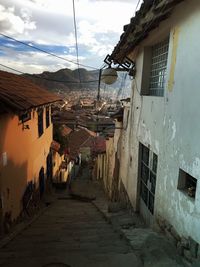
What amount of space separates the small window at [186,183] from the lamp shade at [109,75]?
18.6 feet

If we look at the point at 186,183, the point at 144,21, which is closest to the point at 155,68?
the point at 144,21

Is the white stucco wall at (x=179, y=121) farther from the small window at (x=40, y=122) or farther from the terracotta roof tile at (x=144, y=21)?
the small window at (x=40, y=122)

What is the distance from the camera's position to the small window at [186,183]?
19.8 ft

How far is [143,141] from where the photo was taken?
9688 millimetres

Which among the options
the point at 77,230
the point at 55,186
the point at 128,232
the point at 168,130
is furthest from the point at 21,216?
the point at 55,186

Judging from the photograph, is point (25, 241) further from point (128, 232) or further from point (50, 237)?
point (128, 232)

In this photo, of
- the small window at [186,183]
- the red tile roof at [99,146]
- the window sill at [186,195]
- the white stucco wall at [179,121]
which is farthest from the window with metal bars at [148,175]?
the red tile roof at [99,146]

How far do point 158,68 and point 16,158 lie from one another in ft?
17.6

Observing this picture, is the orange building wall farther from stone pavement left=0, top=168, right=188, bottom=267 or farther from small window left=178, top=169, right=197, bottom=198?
small window left=178, top=169, right=197, bottom=198

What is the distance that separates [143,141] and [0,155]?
410 centimetres

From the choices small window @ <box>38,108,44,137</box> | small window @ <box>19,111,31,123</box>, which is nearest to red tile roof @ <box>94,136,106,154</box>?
small window @ <box>38,108,44,137</box>

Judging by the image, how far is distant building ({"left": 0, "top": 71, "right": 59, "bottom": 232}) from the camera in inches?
353

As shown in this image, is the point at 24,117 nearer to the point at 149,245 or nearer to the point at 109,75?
the point at 109,75

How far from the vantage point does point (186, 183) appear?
6332 mm
